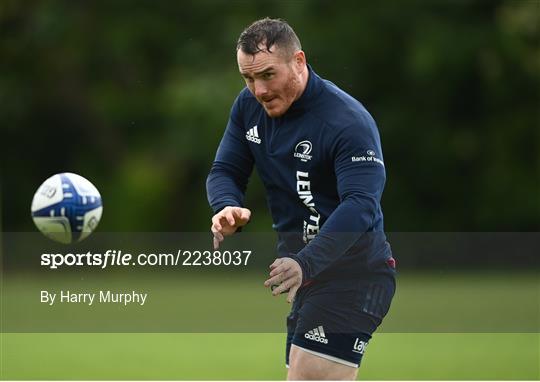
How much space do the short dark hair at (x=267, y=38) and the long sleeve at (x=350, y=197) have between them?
1.82ft

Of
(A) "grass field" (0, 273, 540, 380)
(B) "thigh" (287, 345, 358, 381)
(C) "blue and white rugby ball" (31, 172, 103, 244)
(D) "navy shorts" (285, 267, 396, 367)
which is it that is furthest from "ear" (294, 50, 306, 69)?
(A) "grass field" (0, 273, 540, 380)

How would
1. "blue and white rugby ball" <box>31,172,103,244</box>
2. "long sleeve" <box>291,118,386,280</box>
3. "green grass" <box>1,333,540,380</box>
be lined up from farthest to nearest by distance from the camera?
"green grass" <box>1,333,540,380</box> → "blue and white rugby ball" <box>31,172,103,244</box> → "long sleeve" <box>291,118,386,280</box>

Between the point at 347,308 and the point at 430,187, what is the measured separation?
17.2m

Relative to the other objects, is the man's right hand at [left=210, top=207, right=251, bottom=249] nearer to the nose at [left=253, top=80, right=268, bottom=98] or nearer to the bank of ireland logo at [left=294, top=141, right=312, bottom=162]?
the bank of ireland logo at [left=294, top=141, right=312, bottom=162]

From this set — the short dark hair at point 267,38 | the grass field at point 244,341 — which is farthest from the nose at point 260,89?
the grass field at point 244,341

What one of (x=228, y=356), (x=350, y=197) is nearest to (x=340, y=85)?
(x=228, y=356)

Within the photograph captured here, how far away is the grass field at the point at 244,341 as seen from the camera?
10.5 m

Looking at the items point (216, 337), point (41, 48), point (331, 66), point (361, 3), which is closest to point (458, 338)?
point (216, 337)

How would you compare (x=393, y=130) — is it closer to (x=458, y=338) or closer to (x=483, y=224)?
(x=483, y=224)

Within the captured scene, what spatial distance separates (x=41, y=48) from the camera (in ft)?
78.9

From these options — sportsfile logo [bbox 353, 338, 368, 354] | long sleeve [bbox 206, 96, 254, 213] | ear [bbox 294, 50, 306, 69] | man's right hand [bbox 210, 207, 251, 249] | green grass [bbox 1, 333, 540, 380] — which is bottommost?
sportsfile logo [bbox 353, 338, 368, 354]

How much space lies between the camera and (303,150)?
558 cm

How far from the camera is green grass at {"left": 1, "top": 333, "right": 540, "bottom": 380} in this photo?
33.6ft

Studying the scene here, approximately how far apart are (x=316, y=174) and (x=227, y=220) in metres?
0.52
